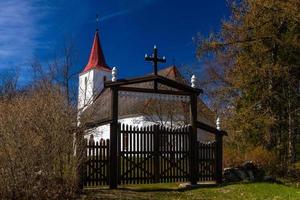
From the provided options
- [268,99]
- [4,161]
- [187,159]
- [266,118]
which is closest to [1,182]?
[4,161]

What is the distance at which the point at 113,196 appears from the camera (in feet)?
42.8

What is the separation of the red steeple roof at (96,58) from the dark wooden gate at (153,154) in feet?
177

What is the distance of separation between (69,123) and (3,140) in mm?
1769

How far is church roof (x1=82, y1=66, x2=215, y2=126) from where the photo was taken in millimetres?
14306

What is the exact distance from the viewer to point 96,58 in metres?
71.2

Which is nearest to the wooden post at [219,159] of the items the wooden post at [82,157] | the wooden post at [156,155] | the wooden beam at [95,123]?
the wooden post at [156,155]

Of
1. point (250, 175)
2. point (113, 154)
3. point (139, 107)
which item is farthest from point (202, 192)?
point (139, 107)

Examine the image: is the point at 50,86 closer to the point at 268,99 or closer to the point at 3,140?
the point at 3,140

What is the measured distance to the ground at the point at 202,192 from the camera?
13.4m

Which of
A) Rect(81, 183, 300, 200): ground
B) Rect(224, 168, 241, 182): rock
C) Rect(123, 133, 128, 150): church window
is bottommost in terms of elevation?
Rect(81, 183, 300, 200): ground

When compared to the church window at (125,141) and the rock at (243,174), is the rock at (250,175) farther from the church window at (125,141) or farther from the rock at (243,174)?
the church window at (125,141)

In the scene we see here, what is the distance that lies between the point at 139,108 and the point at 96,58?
1412 inches

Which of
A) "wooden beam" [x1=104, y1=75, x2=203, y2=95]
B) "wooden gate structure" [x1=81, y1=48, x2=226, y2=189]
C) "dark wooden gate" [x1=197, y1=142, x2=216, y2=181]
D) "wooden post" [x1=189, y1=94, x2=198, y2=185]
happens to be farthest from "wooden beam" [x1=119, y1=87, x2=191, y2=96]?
"dark wooden gate" [x1=197, y1=142, x2=216, y2=181]

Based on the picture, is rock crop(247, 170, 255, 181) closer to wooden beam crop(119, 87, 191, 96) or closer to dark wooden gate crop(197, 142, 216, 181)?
dark wooden gate crop(197, 142, 216, 181)
